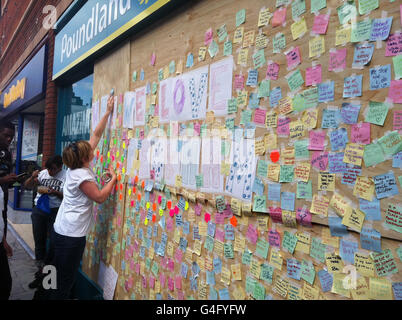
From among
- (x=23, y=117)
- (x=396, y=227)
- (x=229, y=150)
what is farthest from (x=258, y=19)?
(x=23, y=117)

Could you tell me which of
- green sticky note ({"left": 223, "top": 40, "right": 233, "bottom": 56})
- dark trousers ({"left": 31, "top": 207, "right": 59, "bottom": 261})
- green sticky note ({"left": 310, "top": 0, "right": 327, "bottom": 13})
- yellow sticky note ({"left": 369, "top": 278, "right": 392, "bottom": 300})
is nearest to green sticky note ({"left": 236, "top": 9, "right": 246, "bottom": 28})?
green sticky note ({"left": 223, "top": 40, "right": 233, "bottom": 56})

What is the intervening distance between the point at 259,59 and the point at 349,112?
25.6 inches

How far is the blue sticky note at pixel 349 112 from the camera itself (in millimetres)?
1408

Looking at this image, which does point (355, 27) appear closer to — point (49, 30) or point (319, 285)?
point (319, 285)

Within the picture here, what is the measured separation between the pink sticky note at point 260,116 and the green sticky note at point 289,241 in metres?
0.59

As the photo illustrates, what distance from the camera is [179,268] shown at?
2543 mm

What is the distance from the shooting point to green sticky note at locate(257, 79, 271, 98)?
1820mm

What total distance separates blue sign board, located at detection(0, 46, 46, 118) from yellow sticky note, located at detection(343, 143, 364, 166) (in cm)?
678

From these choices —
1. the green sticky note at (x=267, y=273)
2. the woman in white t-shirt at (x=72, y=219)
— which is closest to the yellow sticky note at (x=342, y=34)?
the green sticky note at (x=267, y=273)

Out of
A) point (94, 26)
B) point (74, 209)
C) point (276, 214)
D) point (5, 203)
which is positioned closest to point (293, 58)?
point (276, 214)

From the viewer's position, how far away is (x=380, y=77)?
1.33 meters

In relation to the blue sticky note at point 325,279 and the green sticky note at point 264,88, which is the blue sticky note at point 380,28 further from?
the blue sticky note at point 325,279

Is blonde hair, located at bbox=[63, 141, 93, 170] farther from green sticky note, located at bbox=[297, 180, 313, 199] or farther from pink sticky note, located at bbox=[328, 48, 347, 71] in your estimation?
pink sticky note, located at bbox=[328, 48, 347, 71]

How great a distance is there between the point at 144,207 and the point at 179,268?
0.75 metres
